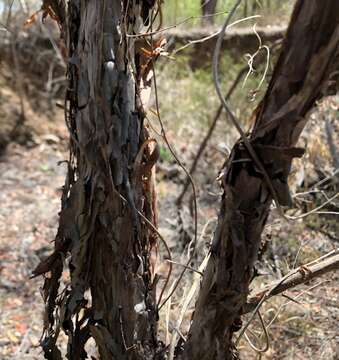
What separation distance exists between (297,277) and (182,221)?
6.15 ft

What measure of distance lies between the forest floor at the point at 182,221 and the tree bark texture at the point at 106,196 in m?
0.14

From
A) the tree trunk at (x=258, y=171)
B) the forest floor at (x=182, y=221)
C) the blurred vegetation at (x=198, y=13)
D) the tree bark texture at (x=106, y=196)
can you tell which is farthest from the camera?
the blurred vegetation at (x=198, y=13)

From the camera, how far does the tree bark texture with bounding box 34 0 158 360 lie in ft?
3.62

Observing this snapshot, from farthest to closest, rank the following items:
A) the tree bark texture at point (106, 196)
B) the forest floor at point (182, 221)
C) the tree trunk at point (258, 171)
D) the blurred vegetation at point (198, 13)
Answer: the blurred vegetation at point (198, 13), the forest floor at point (182, 221), the tree bark texture at point (106, 196), the tree trunk at point (258, 171)

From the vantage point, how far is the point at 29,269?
2699 millimetres

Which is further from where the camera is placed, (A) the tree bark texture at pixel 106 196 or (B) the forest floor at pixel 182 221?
(B) the forest floor at pixel 182 221

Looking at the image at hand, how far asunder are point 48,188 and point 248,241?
268 centimetres

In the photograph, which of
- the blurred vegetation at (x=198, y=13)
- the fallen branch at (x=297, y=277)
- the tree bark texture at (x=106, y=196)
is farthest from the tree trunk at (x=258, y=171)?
the blurred vegetation at (x=198, y=13)

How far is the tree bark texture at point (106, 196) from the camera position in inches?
43.5

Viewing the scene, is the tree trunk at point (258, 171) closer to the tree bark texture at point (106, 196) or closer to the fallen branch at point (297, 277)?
the fallen branch at point (297, 277)

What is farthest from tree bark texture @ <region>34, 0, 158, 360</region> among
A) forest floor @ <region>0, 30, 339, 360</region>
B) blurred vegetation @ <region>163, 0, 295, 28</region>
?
blurred vegetation @ <region>163, 0, 295, 28</region>

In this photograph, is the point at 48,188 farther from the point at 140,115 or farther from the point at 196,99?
the point at 140,115

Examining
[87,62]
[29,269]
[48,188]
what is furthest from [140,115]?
[48,188]

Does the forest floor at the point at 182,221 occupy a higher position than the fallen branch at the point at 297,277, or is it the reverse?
the fallen branch at the point at 297,277
